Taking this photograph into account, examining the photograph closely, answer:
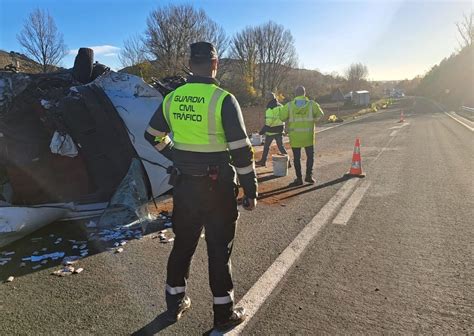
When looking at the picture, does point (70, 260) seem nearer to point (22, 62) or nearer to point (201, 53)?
point (201, 53)

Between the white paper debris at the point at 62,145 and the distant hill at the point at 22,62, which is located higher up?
the distant hill at the point at 22,62

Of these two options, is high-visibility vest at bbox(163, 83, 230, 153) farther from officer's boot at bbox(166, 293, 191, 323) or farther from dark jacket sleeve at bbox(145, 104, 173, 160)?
officer's boot at bbox(166, 293, 191, 323)

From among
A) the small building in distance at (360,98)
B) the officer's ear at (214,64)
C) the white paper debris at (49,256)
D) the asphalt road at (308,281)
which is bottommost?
the small building in distance at (360,98)

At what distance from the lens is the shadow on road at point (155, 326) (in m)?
2.95

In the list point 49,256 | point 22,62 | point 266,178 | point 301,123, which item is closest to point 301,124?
point 301,123

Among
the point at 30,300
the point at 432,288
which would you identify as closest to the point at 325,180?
the point at 432,288

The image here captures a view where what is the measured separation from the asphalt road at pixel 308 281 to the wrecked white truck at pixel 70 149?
0.80m

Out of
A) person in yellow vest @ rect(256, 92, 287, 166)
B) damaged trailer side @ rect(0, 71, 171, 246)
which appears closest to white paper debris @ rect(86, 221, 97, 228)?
damaged trailer side @ rect(0, 71, 171, 246)

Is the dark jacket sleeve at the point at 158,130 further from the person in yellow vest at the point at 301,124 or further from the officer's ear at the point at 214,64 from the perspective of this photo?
the person in yellow vest at the point at 301,124

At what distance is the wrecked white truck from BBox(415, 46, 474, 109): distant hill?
5986 centimetres

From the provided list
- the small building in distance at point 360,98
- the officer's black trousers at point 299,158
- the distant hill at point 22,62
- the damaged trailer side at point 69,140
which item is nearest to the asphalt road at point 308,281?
the damaged trailer side at point 69,140

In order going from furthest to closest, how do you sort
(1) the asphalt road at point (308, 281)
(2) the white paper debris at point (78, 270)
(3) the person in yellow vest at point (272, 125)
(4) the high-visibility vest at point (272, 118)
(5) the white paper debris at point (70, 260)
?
(3) the person in yellow vest at point (272, 125) < (4) the high-visibility vest at point (272, 118) < (5) the white paper debris at point (70, 260) < (2) the white paper debris at point (78, 270) < (1) the asphalt road at point (308, 281)

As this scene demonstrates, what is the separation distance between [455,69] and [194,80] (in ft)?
279

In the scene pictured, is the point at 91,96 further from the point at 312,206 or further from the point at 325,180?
the point at 325,180
